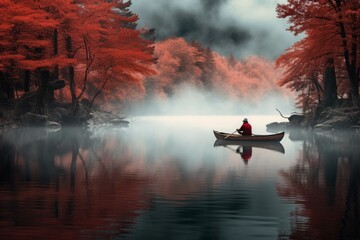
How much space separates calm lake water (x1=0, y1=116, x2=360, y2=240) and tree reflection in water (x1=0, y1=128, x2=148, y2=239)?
0.02 m

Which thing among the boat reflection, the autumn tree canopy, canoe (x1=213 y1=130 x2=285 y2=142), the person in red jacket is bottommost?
the boat reflection

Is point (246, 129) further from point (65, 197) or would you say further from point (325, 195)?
point (65, 197)

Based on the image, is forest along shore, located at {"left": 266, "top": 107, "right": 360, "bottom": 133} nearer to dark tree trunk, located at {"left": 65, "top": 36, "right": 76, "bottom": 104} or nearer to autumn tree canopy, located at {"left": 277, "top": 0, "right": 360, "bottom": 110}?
autumn tree canopy, located at {"left": 277, "top": 0, "right": 360, "bottom": 110}

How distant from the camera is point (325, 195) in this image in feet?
42.7

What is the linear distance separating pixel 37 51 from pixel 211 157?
28442 millimetres

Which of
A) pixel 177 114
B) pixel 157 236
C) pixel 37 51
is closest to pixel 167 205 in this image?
pixel 157 236

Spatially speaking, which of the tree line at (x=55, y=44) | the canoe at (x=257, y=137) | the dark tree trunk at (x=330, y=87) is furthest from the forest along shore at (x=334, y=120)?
the tree line at (x=55, y=44)

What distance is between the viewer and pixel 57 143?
29.6 metres

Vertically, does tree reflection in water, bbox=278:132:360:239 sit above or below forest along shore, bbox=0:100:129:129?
below

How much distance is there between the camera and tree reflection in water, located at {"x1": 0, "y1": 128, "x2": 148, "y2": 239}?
373 inches

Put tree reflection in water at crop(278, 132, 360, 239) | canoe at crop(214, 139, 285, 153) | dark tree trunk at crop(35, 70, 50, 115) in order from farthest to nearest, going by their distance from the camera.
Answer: dark tree trunk at crop(35, 70, 50, 115), canoe at crop(214, 139, 285, 153), tree reflection in water at crop(278, 132, 360, 239)

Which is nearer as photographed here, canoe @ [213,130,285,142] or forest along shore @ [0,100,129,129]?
canoe @ [213,130,285,142]

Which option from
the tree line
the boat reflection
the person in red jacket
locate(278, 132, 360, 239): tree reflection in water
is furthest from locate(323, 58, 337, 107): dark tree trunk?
locate(278, 132, 360, 239): tree reflection in water

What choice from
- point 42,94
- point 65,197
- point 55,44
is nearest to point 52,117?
point 42,94
